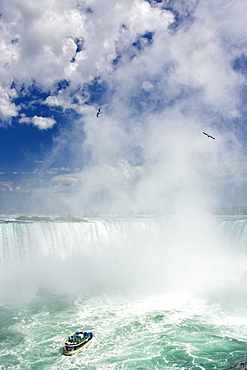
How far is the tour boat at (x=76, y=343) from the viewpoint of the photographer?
12133 mm

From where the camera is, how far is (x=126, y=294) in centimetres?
2125

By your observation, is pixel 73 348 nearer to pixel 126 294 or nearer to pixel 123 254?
pixel 126 294

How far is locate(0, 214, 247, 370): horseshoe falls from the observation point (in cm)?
1222

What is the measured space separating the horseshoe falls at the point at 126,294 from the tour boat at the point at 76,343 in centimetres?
27

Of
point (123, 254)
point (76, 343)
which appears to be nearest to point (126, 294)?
point (76, 343)

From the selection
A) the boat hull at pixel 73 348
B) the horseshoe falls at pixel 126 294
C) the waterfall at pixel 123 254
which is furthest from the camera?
the waterfall at pixel 123 254

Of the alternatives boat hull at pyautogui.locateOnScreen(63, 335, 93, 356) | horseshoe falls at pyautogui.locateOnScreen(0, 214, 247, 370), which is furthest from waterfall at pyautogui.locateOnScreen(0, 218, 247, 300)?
boat hull at pyautogui.locateOnScreen(63, 335, 93, 356)

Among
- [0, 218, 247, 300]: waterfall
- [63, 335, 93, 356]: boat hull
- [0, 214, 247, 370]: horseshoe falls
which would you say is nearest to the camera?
[63, 335, 93, 356]: boat hull

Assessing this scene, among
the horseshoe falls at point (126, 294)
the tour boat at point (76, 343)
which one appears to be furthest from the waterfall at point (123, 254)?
the tour boat at point (76, 343)

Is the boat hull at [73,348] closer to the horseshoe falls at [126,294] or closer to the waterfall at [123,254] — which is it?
the horseshoe falls at [126,294]

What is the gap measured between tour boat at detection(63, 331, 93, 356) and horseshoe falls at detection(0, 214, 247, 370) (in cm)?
27

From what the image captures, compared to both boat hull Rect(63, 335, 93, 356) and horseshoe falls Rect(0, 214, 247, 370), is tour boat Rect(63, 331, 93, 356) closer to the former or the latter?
boat hull Rect(63, 335, 93, 356)

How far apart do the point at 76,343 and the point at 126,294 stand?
30.4 feet

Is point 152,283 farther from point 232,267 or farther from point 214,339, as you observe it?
point 214,339
